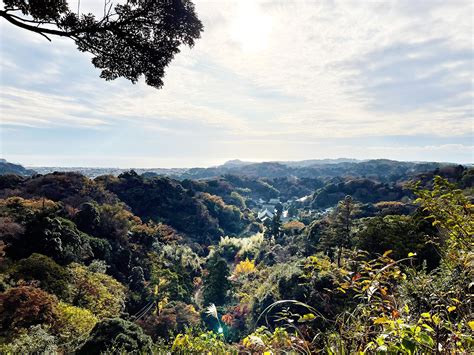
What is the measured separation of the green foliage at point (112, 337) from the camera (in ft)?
33.5

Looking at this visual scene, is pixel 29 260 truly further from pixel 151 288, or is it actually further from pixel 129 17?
pixel 129 17

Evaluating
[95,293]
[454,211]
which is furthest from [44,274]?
[454,211]

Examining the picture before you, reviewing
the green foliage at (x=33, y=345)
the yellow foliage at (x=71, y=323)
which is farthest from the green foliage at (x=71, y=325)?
the green foliage at (x=33, y=345)

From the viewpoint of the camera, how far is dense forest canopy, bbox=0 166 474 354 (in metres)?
2.30

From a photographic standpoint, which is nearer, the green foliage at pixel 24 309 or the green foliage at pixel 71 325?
the green foliage at pixel 24 309

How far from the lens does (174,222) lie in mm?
52250

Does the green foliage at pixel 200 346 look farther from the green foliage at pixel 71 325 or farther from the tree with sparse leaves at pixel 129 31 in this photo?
the green foliage at pixel 71 325

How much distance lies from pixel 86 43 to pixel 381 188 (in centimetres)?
8726

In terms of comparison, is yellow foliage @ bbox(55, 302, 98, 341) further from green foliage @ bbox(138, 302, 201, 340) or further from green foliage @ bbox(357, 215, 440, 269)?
green foliage @ bbox(357, 215, 440, 269)

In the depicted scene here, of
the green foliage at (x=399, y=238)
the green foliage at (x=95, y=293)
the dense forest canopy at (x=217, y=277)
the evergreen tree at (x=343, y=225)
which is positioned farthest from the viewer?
the evergreen tree at (x=343, y=225)

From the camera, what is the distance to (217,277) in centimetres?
2928

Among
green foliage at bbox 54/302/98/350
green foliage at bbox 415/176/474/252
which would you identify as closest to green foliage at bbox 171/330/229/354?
green foliage at bbox 415/176/474/252

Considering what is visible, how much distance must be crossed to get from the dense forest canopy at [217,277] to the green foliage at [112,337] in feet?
0.14

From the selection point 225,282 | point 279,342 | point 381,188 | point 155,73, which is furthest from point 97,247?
point 381,188
